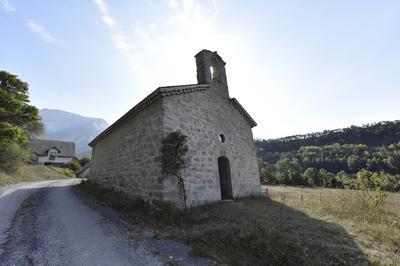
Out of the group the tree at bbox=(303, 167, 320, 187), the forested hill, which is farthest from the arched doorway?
the forested hill

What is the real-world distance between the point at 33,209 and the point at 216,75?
10825 mm

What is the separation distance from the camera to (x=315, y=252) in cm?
405

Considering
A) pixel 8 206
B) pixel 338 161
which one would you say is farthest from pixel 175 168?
pixel 338 161

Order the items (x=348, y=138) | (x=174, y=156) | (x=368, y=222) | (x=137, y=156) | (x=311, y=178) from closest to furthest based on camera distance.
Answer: (x=368, y=222) → (x=174, y=156) → (x=137, y=156) → (x=311, y=178) → (x=348, y=138)

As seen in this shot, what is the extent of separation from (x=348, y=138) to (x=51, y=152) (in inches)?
3509

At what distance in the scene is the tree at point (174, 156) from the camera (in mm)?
7527

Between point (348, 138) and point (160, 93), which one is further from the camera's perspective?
point (348, 138)

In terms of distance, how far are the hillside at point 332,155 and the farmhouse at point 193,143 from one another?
22197 millimetres

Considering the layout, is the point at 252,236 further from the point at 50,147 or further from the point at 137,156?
the point at 50,147

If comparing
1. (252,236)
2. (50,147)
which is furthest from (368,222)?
(50,147)

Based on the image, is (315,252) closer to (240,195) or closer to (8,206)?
(240,195)

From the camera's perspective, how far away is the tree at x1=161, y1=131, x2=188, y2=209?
7.53m

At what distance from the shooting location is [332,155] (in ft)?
207

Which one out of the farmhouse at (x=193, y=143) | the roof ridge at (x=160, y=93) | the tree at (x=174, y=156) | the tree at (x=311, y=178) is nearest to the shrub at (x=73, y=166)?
the farmhouse at (x=193, y=143)
